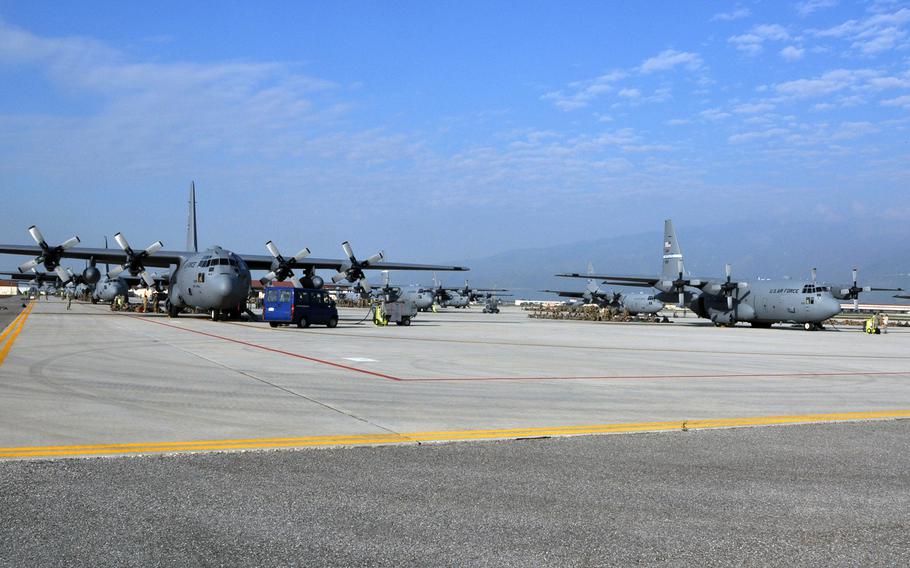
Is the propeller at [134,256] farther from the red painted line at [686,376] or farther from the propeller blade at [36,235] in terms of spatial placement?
the red painted line at [686,376]

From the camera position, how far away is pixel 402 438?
8.55m

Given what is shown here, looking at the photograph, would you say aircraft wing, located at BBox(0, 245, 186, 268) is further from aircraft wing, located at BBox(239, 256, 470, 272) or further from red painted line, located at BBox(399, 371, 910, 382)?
red painted line, located at BBox(399, 371, 910, 382)

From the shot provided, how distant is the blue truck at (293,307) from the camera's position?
1446 inches

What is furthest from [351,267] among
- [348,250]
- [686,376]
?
[686,376]

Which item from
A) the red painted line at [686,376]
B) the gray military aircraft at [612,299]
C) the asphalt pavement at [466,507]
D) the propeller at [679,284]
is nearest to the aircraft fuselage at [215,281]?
the red painted line at [686,376]

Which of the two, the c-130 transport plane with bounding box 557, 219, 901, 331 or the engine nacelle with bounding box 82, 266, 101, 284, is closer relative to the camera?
the engine nacelle with bounding box 82, 266, 101, 284

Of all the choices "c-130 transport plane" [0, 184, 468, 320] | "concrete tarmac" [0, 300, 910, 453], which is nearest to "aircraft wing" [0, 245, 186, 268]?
"c-130 transport plane" [0, 184, 468, 320]

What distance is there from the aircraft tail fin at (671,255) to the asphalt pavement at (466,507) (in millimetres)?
53084

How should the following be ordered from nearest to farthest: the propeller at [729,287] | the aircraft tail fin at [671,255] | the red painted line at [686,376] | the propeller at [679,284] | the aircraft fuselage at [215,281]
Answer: the red painted line at [686,376]
the aircraft fuselage at [215,281]
the propeller at [729,287]
the propeller at [679,284]
the aircraft tail fin at [671,255]

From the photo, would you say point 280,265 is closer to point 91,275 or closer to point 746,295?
point 91,275

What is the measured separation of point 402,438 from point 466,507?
283 cm

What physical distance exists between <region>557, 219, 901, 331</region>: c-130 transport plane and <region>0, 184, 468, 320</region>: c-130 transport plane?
18.6 meters

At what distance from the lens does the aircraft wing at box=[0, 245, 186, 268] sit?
142ft

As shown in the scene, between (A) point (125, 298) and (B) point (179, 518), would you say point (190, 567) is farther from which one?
(A) point (125, 298)
